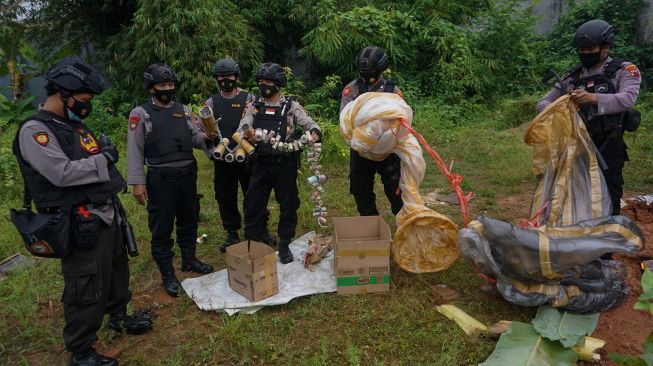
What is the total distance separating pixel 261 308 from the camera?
385 cm

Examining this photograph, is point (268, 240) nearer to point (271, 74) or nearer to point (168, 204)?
point (168, 204)

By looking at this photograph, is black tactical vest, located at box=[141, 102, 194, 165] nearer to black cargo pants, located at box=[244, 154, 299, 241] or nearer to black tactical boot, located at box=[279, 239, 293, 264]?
black cargo pants, located at box=[244, 154, 299, 241]

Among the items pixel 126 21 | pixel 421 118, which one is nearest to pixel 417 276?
pixel 421 118

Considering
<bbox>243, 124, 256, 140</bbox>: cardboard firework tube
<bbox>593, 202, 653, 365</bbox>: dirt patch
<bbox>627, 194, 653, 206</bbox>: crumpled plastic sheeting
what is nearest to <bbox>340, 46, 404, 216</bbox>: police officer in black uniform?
<bbox>243, 124, 256, 140</bbox>: cardboard firework tube

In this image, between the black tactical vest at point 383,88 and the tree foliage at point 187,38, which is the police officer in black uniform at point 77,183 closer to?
the black tactical vest at point 383,88

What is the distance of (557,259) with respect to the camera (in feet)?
10.3

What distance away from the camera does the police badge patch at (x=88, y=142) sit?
2.98 metres

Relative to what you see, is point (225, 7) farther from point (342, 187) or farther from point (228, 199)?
point (228, 199)

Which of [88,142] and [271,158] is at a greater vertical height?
[88,142]

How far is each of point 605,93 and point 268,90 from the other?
275 cm

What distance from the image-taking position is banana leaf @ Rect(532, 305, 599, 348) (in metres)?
3.02

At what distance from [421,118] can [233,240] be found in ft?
19.6

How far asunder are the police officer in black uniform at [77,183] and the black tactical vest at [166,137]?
2.32ft

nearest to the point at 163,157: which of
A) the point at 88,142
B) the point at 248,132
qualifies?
the point at 248,132
